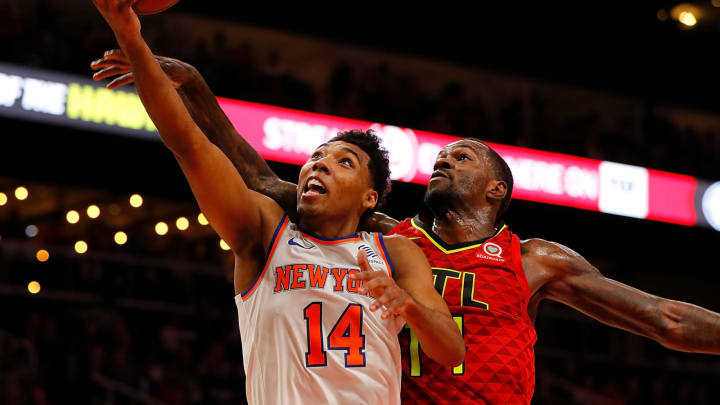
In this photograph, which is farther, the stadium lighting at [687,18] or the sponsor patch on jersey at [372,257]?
the stadium lighting at [687,18]

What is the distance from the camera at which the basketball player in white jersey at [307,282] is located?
9.61 ft

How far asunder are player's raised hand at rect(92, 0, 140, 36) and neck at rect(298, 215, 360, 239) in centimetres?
89

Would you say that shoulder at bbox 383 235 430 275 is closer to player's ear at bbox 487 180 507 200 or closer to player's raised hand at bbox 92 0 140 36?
player's ear at bbox 487 180 507 200

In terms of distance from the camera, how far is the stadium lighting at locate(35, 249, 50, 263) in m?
10.6

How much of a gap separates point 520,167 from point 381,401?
9065 millimetres

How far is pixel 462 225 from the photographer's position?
13.4ft

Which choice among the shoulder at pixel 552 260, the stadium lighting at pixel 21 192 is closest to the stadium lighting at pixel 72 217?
the stadium lighting at pixel 21 192

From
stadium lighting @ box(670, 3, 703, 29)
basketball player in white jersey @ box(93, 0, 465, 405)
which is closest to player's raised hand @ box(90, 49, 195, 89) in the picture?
basketball player in white jersey @ box(93, 0, 465, 405)

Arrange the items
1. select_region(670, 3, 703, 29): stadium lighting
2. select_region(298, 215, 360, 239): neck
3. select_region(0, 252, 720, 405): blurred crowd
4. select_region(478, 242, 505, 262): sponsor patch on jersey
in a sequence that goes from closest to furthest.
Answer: select_region(298, 215, 360, 239): neck
select_region(478, 242, 505, 262): sponsor patch on jersey
select_region(0, 252, 720, 405): blurred crowd
select_region(670, 3, 703, 29): stadium lighting

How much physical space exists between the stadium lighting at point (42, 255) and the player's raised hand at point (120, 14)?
8233mm

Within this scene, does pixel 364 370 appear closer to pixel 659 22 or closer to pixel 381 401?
pixel 381 401

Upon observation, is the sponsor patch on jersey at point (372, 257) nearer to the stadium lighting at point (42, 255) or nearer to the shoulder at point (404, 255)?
the shoulder at point (404, 255)

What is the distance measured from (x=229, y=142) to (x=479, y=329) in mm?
1289

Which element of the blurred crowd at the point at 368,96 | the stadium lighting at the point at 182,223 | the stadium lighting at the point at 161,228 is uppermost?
the blurred crowd at the point at 368,96
